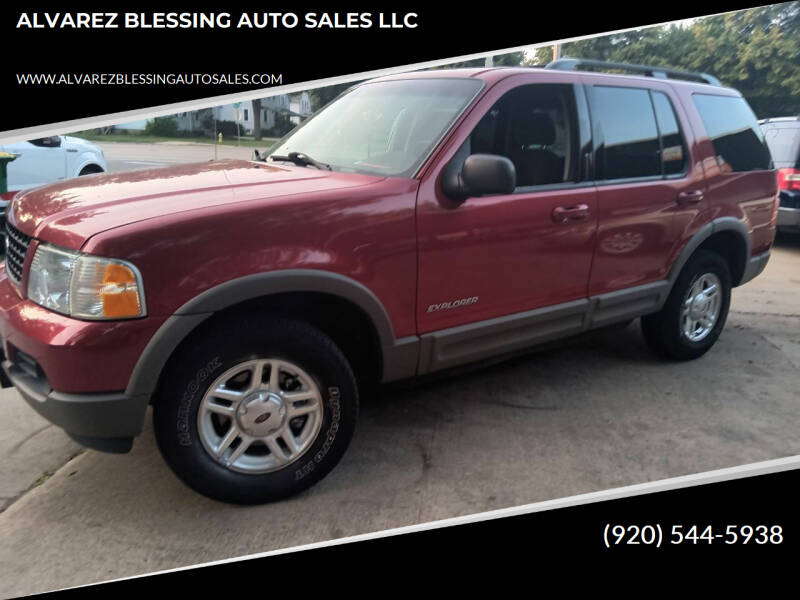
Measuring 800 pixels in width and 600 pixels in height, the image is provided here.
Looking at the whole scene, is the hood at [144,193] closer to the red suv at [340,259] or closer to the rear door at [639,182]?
the red suv at [340,259]

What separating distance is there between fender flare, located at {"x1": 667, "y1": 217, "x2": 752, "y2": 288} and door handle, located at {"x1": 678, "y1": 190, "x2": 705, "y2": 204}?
209 mm

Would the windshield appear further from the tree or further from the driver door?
the tree

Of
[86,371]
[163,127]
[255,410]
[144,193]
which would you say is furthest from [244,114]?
[86,371]

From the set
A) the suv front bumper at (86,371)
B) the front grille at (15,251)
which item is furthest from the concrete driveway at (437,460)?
the front grille at (15,251)

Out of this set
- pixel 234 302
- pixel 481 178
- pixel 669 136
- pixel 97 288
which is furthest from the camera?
pixel 669 136

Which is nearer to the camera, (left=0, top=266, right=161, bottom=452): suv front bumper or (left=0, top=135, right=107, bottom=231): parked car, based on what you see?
(left=0, top=266, right=161, bottom=452): suv front bumper

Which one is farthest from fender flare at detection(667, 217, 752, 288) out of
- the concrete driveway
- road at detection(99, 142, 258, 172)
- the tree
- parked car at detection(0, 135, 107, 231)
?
road at detection(99, 142, 258, 172)

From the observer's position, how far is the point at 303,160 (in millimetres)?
3662

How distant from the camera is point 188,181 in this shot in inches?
124

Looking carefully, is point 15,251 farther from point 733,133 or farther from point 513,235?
point 733,133

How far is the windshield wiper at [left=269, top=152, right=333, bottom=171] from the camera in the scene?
354cm

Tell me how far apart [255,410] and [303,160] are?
4.88 ft

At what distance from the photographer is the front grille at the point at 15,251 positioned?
2875 millimetres

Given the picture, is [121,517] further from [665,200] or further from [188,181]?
[665,200]
